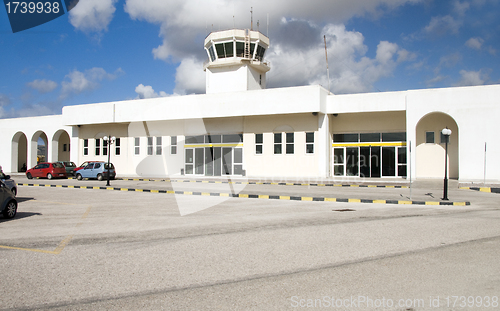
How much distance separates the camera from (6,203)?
1035cm

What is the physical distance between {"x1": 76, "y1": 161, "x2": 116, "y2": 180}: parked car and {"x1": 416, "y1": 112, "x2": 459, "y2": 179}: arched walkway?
903 inches

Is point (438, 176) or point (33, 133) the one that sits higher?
point (33, 133)

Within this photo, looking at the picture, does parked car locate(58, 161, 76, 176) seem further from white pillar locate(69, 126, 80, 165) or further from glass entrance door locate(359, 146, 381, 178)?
glass entrance door locate(359, 146, 381, 178)

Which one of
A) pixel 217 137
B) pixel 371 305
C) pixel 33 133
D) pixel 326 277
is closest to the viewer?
pixel 371 305

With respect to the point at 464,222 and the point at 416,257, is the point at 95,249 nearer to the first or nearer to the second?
the point at 416,257

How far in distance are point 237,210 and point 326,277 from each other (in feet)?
23.2

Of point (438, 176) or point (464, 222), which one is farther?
point (438, 176)

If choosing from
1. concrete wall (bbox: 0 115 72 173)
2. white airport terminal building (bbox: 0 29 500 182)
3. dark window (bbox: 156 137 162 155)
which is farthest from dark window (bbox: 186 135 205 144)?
concrete wall (bbox: 0 115 72 173)

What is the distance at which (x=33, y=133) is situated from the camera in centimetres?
3909

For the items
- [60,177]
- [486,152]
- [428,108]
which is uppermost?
[428,108]

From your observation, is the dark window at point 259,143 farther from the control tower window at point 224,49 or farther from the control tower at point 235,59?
the control tower window at point 224,49

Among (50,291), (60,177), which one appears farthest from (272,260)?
(60,177)

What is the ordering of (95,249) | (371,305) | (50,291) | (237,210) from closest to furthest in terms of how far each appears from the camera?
(371,305)
(50,291)
(95,249)
(237,210)

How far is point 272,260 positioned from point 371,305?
6.79 ft
